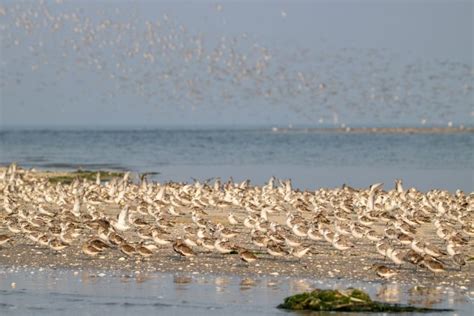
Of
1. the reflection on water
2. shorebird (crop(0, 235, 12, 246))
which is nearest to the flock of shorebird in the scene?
shorebird (crop(0, 235, 12, 246))

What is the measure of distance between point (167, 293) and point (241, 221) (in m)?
9.18

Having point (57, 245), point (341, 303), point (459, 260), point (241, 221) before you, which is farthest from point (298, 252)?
point (241, 221)

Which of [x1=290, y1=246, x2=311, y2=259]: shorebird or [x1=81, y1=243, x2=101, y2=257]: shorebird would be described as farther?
[x1=81, y1=243, x2=101, y2=257]: shorebird

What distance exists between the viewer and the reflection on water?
1455 cm

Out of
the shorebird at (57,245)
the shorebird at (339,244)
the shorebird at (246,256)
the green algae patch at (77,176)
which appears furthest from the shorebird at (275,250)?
the green algae patch at (77,176)

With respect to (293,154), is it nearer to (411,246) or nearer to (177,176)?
(177,176)

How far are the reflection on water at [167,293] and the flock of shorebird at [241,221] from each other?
115cm

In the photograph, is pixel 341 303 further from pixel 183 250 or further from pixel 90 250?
pixel 90 250

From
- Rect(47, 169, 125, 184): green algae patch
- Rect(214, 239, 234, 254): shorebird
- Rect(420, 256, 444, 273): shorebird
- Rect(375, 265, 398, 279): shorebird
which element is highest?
Rect(47, 169, 125, 184): green algae patch

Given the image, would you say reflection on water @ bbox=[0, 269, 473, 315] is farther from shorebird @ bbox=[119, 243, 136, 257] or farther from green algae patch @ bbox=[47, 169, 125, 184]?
green algae patch @ bbox=[47, 169, 125, 184]

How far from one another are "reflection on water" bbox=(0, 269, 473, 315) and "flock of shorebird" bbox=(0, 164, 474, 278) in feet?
3.76

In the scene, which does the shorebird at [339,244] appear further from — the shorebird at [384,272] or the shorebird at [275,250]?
the shorebird at [384,272]

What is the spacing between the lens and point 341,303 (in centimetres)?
1419

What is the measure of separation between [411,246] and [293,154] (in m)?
52.4
